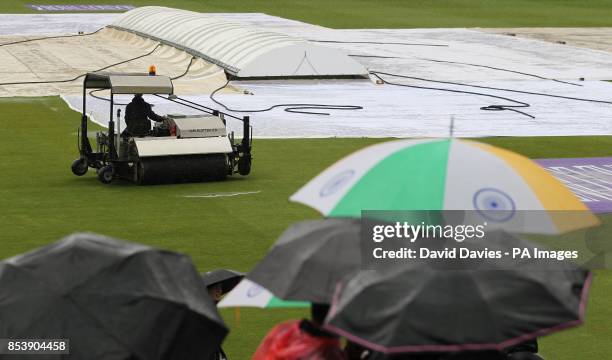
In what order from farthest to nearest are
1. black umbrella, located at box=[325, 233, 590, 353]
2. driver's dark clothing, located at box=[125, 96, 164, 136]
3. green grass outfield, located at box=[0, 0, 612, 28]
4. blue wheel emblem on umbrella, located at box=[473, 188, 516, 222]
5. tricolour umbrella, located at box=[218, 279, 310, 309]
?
1. green grass outfield, located at box=[0, 0, 612, 28]
2. driver's dark clothing, located at box=[125, 96, 164, 136]
3. tricolour umbrella, located at box=[218, 279, 310, 309]
4. blue wheel emblem on umbrella, located at box=[473, 188, 516, 222]
5. black umbrella, located at box=[325, 233, 590, 353]

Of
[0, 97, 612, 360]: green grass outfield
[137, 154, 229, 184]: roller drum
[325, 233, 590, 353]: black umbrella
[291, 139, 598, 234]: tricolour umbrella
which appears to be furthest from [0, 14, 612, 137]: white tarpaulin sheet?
[325, 233, 590, 353]: black umbrella

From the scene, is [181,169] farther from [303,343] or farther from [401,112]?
[303,343]

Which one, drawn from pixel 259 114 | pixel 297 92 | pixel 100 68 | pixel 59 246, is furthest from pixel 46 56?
pixel 59 246

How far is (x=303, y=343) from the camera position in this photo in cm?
802

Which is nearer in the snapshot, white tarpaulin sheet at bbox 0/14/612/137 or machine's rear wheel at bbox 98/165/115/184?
machine's rear wheel at bbox 98/165/115/184

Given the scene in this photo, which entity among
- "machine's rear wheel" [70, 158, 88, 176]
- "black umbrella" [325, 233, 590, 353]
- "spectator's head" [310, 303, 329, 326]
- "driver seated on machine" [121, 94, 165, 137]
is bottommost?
"machine's rear wheel" [70, 158, 88, 176]

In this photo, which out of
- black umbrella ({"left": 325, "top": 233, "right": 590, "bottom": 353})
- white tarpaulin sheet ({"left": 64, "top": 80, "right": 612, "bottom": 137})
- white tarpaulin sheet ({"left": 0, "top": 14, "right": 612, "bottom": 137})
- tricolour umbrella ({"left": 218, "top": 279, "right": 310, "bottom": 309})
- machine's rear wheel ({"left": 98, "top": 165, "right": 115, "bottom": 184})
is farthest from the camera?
white tarpaulin sheet ({"left": 0, "top": 14, "right": 612, "bottom": 137})

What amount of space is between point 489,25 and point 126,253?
202ft

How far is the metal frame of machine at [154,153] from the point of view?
24.8 m

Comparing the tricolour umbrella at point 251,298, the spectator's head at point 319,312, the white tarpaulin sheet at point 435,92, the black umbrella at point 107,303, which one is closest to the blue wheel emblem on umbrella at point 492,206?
the spectator's head at point 319,312

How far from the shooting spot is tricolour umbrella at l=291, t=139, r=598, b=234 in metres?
8.65

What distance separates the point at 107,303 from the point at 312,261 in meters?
1.34

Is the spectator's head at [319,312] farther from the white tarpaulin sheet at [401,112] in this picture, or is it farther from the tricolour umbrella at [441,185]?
the white tarpaulin sheet at [401,112]

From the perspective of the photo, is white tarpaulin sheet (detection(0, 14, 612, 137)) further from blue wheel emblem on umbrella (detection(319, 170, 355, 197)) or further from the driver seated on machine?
blue wheel emblem on umbrella (detection(319, 170, 355, 197))
